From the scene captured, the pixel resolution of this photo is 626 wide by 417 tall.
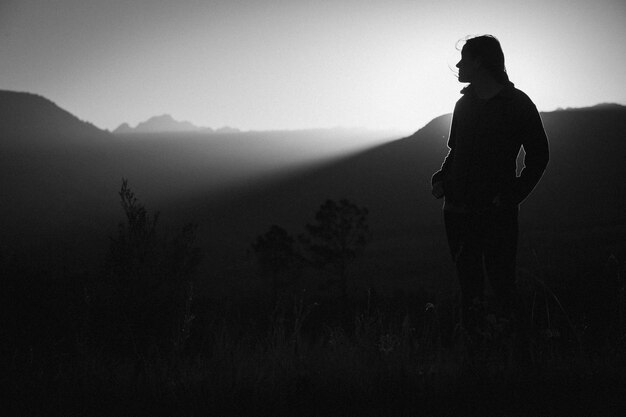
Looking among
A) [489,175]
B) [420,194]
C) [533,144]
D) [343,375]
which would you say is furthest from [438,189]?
[420,194]

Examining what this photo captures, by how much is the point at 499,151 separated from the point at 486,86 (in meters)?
0.42

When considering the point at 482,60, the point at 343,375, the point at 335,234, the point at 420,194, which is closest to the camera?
the point at 343,375

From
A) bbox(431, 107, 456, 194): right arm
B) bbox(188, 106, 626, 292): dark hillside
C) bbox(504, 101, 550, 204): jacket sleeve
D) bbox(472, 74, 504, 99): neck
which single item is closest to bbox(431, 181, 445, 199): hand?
bbox(431, 107, 456, 194): right arm

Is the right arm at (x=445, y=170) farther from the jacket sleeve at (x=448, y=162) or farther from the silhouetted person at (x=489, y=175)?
the silhouetted person at (x=489, y=175)

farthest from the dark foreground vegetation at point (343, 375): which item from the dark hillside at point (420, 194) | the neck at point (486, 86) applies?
the dark hillside at point (420, 194)

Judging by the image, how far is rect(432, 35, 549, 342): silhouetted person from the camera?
9.19 feet

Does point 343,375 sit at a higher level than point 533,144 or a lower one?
lower

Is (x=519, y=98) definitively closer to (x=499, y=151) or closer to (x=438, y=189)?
(x=499, y=151)

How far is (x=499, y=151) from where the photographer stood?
2.86 metres

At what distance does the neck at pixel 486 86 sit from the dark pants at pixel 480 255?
71 cm

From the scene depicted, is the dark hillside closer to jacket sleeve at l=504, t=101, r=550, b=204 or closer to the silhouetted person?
the silhouetted person

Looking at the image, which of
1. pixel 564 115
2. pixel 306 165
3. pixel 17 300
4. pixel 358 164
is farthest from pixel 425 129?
pixel 17 300

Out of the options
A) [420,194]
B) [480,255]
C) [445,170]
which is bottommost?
[480,255]

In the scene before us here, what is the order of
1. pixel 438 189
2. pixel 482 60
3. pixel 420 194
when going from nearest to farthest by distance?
pixel 482 60
pixel 438 189
pixel 420 194
